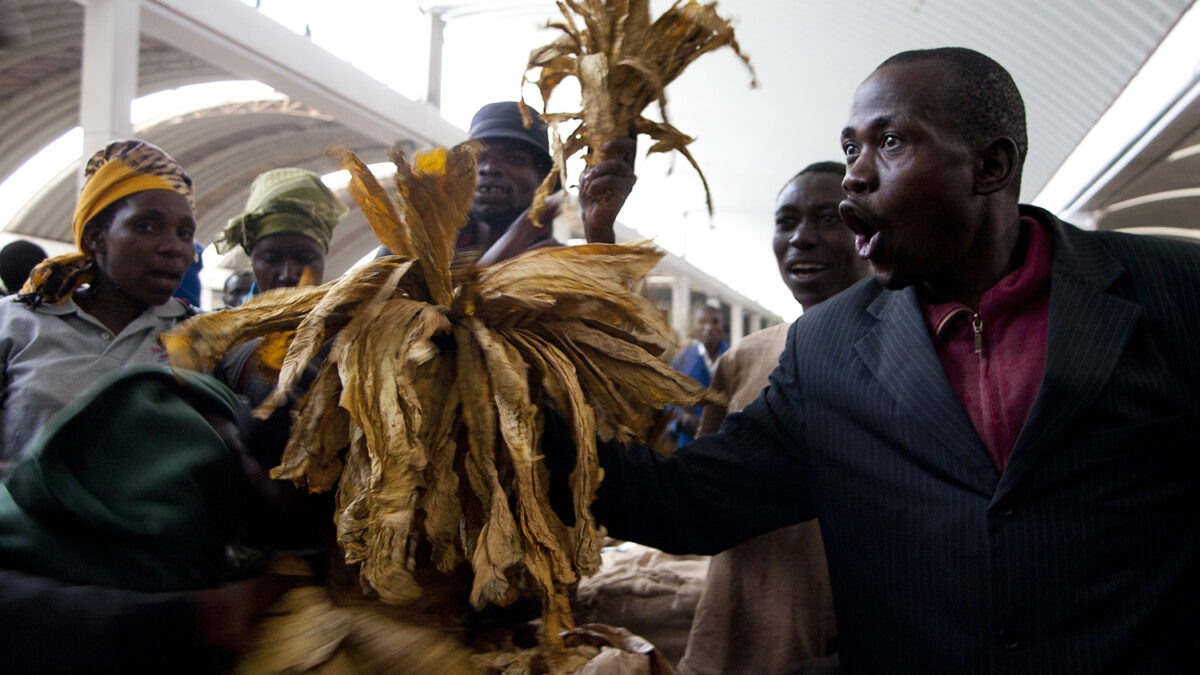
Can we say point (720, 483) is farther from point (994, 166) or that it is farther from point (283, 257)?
point (283, 257)

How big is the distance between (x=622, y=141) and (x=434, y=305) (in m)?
0.53

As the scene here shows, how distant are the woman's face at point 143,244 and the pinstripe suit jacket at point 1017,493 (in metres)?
1.53

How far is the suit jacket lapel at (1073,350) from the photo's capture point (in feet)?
4.68

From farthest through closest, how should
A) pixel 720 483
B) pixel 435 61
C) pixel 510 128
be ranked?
pixel 435 61, pixel 510 128, pixel 720 483

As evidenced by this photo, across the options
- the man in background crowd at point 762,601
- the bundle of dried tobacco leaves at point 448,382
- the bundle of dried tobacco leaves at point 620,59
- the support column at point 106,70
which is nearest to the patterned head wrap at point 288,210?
the bundle of dried tobacco leaves at point 620,59

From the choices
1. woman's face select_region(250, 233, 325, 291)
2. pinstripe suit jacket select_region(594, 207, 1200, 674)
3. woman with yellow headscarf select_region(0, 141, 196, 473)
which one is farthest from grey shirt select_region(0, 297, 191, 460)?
pinstripe suit jacket select_region(594, 207, 1200, 674)

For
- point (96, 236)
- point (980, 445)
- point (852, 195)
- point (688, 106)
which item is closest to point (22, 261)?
point (96, 236)

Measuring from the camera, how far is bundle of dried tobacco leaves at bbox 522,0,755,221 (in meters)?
1.52

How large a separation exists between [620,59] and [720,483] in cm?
87

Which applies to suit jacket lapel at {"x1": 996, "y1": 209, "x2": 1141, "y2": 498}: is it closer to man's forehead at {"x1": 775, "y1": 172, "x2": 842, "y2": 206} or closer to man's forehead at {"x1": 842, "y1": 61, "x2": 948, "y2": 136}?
man's forehead at {"x1": 842, "y1": 61, "x2": 948, "y2": 136}

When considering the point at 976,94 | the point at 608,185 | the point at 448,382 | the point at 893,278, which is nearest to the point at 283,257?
the point at 608,185

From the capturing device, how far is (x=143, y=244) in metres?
2.27

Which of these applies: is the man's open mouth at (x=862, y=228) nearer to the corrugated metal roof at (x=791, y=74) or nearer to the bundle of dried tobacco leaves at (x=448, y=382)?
the bundle of dried tobacco leaves at (x=448, y=382)

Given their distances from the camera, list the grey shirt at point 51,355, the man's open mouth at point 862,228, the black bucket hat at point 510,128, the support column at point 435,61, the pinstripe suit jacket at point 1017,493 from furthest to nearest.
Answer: the support column at point 435,61
the black bucket hat at point 510,128
the grey shirt at point 51,355
the man's open mouth at point 862,228
the pinstripe suit jacket at point 1017,493
